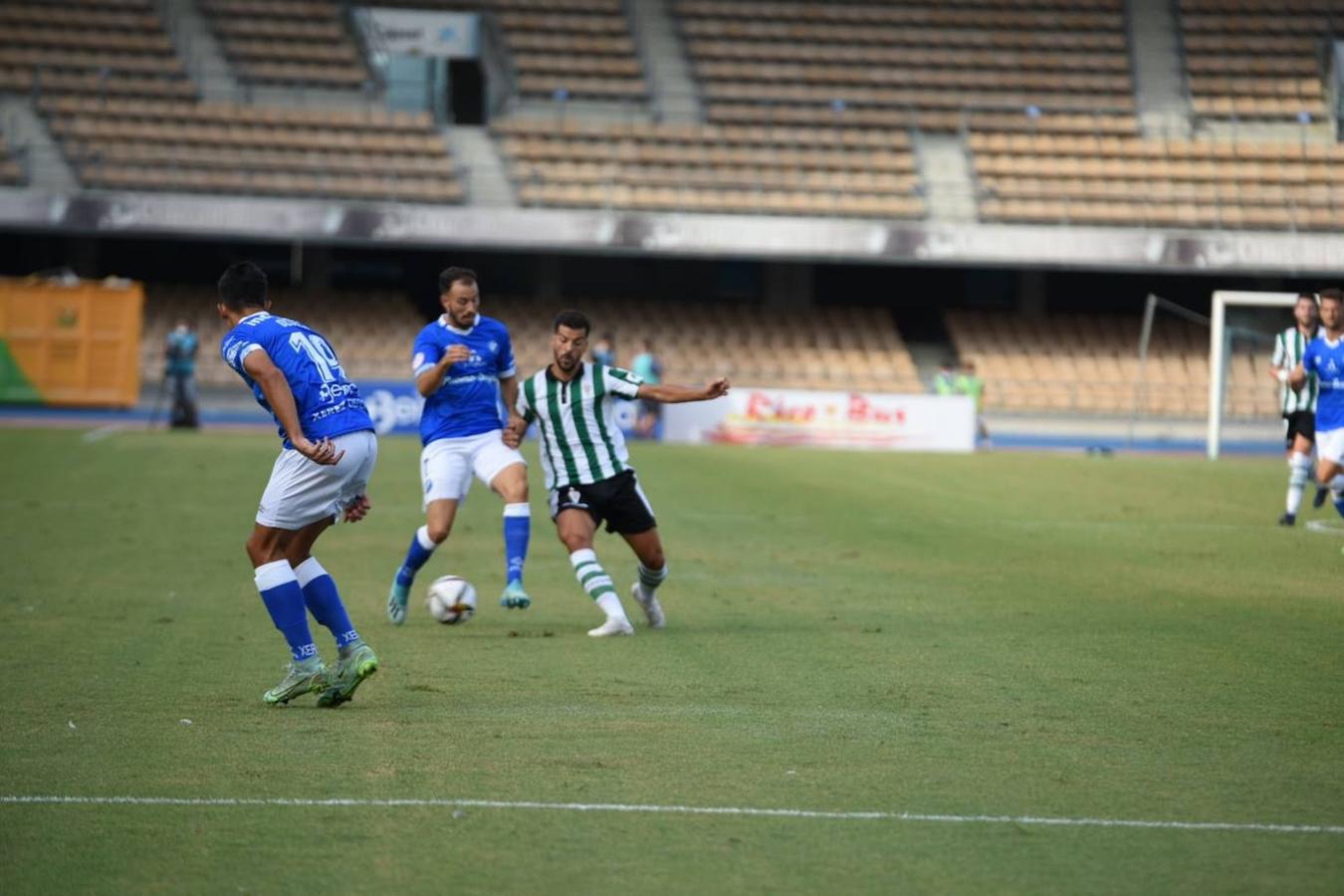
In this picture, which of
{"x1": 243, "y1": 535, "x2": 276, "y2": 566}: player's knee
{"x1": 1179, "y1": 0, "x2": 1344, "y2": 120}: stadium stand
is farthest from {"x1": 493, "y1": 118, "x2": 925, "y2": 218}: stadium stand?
{"x1": 243, "y1": 535, "x2": 276, "y2": 566}: player's knee

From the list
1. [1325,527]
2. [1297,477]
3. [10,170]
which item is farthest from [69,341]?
[1325,527]

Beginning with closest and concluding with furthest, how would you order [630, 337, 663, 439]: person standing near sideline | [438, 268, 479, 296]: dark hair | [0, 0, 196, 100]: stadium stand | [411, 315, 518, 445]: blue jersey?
1. [438, 268, 479, 296]: dark hair
2. [411, 315, 518, 445]: blue jersey
3. [630, 337, 663, 439]: person standing near sideline
4. [0, 0, 196, 100]: stadium stand

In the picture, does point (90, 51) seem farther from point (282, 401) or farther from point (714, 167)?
point (282, 401)

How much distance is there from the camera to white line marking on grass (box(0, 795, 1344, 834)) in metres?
5.65

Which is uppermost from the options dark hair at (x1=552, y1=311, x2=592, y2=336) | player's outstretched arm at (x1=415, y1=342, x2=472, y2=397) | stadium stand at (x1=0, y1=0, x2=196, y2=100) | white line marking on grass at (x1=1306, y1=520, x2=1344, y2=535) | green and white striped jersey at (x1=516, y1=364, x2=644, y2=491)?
stadium stand at (x1=0, y1=0, x2=196, y2=100)

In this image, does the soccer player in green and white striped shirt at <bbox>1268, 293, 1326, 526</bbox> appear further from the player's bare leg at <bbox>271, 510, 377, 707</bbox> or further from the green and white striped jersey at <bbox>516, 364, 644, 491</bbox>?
the player's bare leg at <bbox>271, 510, 377, 707</bbox>

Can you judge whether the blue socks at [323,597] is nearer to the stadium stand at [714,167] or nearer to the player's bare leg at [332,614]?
the player's bare leg at [332,614]

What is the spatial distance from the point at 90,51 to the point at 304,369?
36.4m

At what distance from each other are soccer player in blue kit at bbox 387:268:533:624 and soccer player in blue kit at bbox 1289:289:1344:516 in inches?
276

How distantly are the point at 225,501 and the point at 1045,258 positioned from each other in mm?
23242

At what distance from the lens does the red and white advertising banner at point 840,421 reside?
32625 millimetres

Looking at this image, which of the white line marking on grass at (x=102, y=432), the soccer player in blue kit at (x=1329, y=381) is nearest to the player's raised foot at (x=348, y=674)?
the soccer player in blue kit at (x=1329, y=381)

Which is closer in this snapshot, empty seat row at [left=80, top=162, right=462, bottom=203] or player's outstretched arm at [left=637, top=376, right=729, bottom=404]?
player's outstretched arm at [left=637, top=376, right=729, bottom=404]

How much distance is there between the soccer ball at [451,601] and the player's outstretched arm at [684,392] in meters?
1.53
